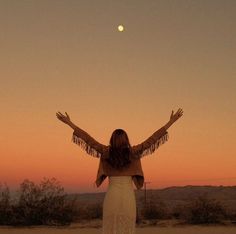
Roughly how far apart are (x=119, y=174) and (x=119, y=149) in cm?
37

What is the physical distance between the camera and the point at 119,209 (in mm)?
7504

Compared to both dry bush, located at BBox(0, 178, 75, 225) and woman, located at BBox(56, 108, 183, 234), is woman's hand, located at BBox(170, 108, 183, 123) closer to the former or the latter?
woman, located at BBox(56, 108, 183, 234)

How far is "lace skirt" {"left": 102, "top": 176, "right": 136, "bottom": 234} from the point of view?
750 centimetres

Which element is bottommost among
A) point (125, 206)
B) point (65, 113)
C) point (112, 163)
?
point (125, 206)

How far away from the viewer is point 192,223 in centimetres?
2433

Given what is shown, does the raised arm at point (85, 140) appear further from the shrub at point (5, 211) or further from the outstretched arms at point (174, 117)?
the shrub at point (5, 211)

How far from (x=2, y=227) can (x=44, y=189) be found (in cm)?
296

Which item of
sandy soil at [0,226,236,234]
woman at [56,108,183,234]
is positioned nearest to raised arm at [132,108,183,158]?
woman at [56,108,183,234]

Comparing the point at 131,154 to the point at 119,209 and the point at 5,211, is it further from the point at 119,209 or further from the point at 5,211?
the point at 5,211

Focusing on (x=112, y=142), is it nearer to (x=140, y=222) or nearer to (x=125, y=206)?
(x=125, y=206)

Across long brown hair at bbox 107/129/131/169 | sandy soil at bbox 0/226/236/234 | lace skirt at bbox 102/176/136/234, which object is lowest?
lace skirt at bbox 102/176/136/234

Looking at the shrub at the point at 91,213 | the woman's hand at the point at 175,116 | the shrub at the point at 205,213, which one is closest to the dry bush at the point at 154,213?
the shrub at the point at 205,213

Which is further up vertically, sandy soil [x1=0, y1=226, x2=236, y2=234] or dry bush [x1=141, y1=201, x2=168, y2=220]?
dry bush [x1=141, y1=201, x2=168, y2=220]

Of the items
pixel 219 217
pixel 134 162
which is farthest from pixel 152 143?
pixel 219 217
